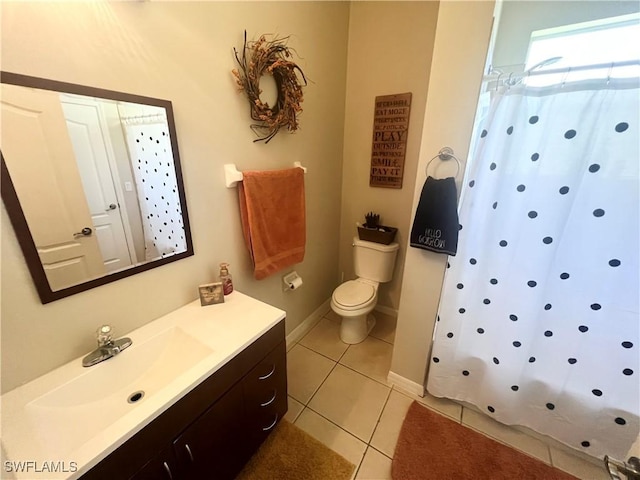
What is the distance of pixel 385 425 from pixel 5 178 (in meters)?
1.93

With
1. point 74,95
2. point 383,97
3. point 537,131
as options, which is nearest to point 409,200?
point 383,97

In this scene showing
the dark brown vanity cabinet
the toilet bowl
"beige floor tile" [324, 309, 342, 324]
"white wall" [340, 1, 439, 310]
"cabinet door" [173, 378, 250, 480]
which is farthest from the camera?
"beige floor tile" [324, 309, 342, 324]

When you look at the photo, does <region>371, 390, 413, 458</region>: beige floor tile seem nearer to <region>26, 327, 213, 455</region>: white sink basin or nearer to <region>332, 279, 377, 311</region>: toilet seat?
<region>332, 279, 377, 311</region>: toilet seat

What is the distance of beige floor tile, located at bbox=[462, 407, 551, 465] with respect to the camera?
4.38 ft

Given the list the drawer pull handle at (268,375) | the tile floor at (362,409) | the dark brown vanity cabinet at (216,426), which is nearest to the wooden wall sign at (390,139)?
the tile floor at (362,409)

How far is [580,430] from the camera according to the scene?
4.00 feet

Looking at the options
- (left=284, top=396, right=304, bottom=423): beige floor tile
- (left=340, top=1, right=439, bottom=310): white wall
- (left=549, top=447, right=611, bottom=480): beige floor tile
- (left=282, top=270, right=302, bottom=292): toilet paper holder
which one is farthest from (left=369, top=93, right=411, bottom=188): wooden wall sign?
(left=549, top=447, right=611, bottom=480): beige floor tile

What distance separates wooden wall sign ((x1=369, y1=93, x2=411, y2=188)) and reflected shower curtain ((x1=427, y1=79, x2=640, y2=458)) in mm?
903

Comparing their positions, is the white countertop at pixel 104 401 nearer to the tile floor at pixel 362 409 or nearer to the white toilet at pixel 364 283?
the tile floor at pixel 362 409

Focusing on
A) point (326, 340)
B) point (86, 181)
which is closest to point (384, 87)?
point (86, 181)

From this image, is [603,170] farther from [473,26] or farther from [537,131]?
[473,26]

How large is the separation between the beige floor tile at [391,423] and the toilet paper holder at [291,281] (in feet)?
3.17

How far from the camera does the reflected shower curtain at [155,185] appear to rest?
0.97m

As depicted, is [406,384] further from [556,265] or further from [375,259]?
[556,265]
